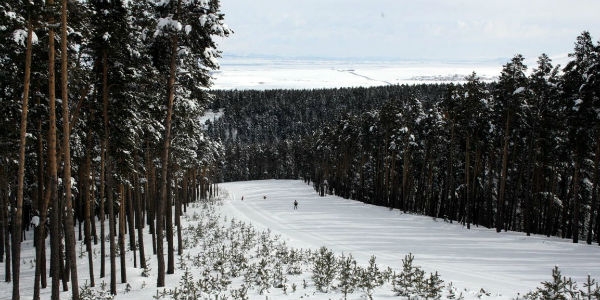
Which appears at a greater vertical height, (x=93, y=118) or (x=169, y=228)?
(x=93, y=118)

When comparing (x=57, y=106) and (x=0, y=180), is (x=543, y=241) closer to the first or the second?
(x=57, y=106)

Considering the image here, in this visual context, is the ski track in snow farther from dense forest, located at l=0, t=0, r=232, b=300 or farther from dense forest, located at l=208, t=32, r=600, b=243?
dense forest, located at l=0, t=0, r=232, b=300

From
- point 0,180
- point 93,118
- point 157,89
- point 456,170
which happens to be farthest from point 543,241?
point 0,180

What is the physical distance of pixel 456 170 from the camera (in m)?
43.7

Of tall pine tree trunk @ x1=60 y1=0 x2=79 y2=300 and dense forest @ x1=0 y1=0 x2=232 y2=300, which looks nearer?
tall pine tree trunk @ x1=60 y1=0 x2=79 y2=300

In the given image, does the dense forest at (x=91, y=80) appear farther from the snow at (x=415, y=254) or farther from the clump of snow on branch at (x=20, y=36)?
the snow at (x=415, y=254)

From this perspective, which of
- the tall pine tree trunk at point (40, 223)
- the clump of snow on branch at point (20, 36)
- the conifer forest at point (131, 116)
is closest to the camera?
the clump of snow on branch at point (20, 36)

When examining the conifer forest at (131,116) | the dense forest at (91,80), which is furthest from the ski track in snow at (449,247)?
the dense forest at (91,80)

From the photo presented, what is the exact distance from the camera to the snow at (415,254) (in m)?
15.1

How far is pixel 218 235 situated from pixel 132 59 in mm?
15295

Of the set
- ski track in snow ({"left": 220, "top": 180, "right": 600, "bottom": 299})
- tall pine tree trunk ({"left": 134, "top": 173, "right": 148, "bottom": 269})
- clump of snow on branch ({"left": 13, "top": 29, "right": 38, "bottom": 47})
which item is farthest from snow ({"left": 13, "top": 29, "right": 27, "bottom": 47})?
ski track in snow ({"left": 220, "top": 180, "right": 600, "bottom": 299})

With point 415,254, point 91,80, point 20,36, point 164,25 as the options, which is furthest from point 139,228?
point 415,254

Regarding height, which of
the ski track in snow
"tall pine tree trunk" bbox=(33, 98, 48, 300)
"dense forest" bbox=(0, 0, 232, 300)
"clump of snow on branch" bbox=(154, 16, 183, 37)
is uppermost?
"clump of snow on branch" bbox=(154, 16, 183, 37)

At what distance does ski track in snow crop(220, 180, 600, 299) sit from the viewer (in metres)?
17.1
